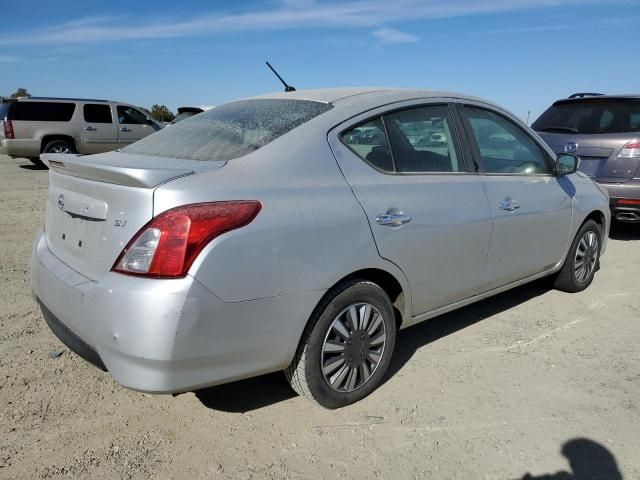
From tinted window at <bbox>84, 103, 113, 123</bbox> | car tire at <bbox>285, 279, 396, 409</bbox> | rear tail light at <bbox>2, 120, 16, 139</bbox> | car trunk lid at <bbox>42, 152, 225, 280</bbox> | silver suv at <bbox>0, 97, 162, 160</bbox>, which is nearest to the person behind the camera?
car trunk lid at <bbox>42, 152, 225, 280</bbox>

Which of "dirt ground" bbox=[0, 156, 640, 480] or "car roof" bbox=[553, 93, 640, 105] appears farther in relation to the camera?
"car roof" bbox=[553, 93, 640, 105]

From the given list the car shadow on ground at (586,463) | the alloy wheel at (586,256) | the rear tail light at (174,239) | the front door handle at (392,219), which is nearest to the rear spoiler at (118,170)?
the rear tail light at (174,239)

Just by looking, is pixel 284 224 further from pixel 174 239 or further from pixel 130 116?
pixel 130 116

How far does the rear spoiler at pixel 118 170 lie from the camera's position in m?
2.23

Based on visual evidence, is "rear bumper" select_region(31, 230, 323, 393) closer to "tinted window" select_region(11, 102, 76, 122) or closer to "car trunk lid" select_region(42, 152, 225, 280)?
"car trunk lid" select_region(42, 152, 225, 280)

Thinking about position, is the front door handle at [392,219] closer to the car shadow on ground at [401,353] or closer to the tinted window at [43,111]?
the car shadow on ground at [401,353]

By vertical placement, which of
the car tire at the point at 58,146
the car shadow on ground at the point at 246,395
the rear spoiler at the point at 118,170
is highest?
the rear spoiler at the point at 118,170

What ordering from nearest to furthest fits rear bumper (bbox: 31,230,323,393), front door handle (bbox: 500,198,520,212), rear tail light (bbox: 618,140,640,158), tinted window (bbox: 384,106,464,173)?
1. rear bumper (bbox: 31,230,323,393)
2. tinted window (bbox: 384,106,464,173)
3. front door handle (bbox: 500,198,520,212)
4. rear tail light (bbox: 618,140,640,158)

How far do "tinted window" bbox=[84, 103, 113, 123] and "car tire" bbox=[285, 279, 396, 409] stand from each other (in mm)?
13368

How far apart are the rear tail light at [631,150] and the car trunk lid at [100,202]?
532cm


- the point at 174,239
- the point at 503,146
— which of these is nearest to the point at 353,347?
the point at 174,239

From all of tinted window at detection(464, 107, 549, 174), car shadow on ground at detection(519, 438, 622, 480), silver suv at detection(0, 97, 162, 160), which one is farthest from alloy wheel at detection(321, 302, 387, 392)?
silver suv at detection(0, 97, 162, 160)

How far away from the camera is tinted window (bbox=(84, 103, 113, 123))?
14.2 metres

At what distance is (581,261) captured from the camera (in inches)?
183
